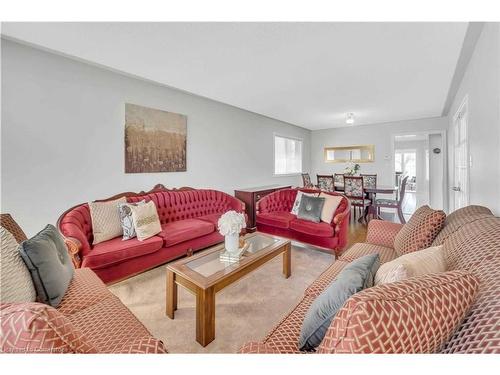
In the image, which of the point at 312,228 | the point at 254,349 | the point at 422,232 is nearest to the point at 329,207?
the point at 312,228

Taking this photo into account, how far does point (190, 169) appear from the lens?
12.4 feet

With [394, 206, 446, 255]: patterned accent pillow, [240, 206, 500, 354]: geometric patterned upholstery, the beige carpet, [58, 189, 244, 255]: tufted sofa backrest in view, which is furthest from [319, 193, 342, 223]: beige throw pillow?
[240, 206, 500, 354]: geometric patterned upholstery

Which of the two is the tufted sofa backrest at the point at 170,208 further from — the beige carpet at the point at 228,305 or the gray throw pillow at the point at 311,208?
the gray throw pillow at the point at 311,208

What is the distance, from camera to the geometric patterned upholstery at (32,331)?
1.84 feet

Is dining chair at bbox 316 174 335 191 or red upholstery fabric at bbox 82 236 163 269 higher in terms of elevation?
dining chair at bbox 316 174 335 191

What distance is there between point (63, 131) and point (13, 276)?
192cm

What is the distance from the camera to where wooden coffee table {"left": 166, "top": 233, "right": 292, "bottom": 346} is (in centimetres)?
153

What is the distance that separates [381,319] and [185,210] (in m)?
3.15

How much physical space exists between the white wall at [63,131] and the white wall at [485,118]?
3.49 metres

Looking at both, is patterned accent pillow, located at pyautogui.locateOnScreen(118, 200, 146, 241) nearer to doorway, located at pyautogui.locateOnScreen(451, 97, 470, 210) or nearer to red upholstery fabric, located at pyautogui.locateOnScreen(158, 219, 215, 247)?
red upholstery fabric, located at pyautogui.locateOnScreen(158, 219, 215, 247)

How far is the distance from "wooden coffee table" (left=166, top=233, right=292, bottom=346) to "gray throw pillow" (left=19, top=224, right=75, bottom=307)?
69 centimetres

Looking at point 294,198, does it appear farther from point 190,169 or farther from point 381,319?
point 381,319
